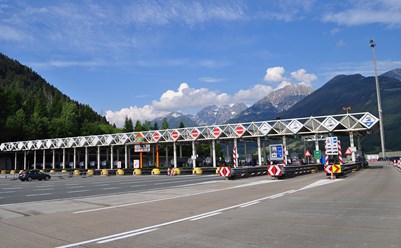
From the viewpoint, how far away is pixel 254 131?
55062 millimetres

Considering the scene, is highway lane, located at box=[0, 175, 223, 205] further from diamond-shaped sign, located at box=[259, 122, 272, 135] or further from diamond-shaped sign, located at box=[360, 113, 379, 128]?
diamond-shaped sign, located at box=[360, 113, 379, 128]

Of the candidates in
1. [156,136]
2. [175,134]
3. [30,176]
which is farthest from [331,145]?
[156,136]

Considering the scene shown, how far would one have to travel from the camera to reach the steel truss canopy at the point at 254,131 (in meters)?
46.9

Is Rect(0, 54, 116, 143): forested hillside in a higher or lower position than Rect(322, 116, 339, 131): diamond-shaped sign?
higher

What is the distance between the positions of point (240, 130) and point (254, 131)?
221cm

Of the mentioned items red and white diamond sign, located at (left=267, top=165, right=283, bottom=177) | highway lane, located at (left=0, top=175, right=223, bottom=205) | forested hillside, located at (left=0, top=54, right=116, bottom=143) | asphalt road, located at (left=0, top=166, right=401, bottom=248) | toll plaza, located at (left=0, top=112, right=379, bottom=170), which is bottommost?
highway lane, located at (left=0, top=175, right=223, bottom=205)

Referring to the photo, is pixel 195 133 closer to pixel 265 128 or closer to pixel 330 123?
pixel 265 128

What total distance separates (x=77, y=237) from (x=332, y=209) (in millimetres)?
8024

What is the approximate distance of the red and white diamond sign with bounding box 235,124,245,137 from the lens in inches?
2173

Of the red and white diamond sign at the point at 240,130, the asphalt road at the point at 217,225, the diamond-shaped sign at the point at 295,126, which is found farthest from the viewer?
the red and white diamond sign at the point at 240,130

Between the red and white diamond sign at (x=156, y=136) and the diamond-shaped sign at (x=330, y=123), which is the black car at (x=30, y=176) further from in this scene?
the diamond-shaped sign at (x=330, y=123)

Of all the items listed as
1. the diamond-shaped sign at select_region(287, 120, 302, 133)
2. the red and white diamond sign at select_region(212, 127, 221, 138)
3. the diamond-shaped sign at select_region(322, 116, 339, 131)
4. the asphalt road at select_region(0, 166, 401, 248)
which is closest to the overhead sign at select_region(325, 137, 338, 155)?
the diamond-shaped sign at select_region(322, 116, 339, 131)

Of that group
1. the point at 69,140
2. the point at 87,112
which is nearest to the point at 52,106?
the point at 87,112

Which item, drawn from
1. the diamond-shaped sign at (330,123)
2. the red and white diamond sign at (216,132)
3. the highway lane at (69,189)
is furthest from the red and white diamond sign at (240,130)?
the highway lane at (69,189)
